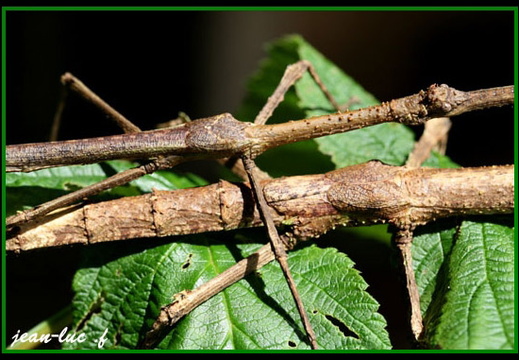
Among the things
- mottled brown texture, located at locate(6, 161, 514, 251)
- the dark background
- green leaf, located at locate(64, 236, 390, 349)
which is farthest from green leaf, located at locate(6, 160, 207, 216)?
the dark background

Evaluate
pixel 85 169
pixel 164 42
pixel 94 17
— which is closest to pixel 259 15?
pixel 164 42

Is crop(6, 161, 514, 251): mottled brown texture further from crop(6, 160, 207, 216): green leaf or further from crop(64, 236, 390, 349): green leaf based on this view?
crop(6, 160, 207, 216): green leaf

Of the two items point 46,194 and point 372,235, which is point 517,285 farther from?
point 46,194

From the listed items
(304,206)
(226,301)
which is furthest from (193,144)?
(226,301)

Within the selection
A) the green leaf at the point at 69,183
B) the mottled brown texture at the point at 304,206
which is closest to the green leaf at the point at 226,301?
the mottled brown texture at the point at 304,206

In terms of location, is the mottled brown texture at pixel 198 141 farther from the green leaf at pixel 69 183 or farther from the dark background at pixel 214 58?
the dark background at pixel 214 58
